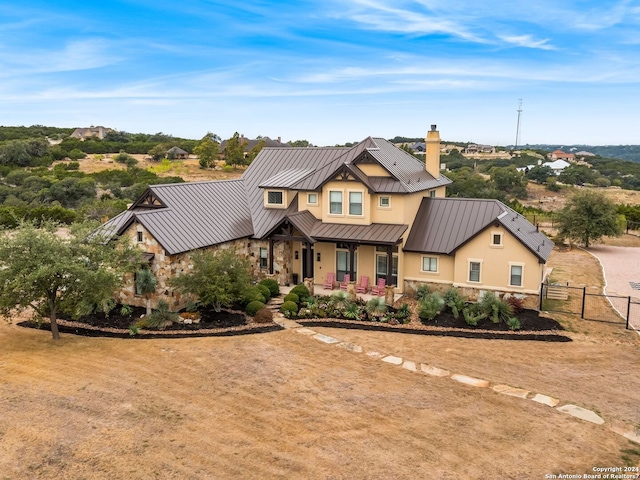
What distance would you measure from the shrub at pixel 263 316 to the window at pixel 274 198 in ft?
28.8

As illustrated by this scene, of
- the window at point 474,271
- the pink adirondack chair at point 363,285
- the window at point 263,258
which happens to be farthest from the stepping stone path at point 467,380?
the window at point 474,271

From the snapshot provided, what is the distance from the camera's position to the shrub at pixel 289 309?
23547mm

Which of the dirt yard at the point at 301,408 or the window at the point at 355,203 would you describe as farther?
the window at the point at 355,203

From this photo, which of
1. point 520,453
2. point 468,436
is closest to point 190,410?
point 468,436

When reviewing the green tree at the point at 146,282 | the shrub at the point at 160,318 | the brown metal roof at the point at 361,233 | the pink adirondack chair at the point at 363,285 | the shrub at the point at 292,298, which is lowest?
the shrub at the point at 160,318

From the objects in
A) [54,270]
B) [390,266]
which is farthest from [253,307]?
[54,270]

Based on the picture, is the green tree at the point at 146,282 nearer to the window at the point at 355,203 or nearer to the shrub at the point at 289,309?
the shrub at the point at 289,309

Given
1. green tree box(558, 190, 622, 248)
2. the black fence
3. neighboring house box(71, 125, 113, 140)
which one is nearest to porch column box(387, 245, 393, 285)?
the black fence

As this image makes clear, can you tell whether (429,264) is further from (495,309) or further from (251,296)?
(251,296)

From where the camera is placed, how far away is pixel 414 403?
14.9 m

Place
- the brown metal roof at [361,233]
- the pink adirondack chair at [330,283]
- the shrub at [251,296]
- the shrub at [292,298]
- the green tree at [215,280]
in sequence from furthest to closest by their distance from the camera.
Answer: the pink adirondack chair at [330,283], the brown metal roof at [361,233], the shrub at [292,298], the shrub at [251,296], the green tree at [215,280]

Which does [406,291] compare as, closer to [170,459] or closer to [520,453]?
[520,453]

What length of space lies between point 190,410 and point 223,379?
2.28 m

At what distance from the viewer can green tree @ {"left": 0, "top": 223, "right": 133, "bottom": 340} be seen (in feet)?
61.2
